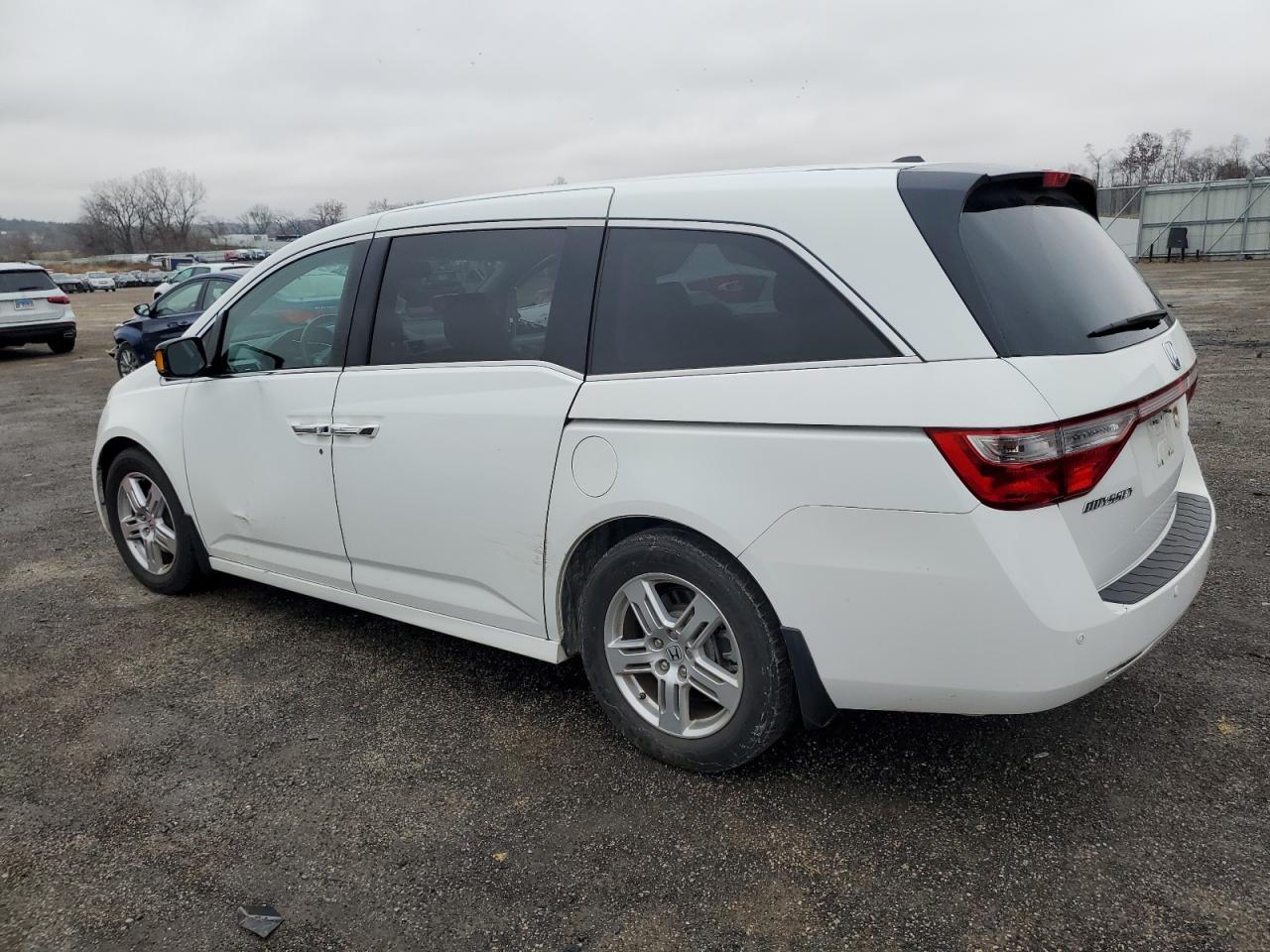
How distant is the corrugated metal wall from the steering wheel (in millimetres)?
33899

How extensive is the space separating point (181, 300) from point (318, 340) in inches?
430

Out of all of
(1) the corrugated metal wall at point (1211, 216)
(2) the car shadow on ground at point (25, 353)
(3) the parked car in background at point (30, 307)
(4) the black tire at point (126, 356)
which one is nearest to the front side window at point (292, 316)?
(4) the black tire at point (126, 356)

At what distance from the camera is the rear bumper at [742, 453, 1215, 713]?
2.36m

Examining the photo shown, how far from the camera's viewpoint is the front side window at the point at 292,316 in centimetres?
392

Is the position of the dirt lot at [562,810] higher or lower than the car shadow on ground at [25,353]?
lower

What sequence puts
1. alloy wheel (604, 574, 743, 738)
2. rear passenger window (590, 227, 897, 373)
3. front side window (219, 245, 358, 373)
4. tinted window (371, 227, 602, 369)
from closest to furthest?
rear passenger window (590, 227, 897, 373) → alloy wheel (604, 574, 743, 738) → tinted window (371, 227, 602, 369) → front side window (219, 245, 358, 373)

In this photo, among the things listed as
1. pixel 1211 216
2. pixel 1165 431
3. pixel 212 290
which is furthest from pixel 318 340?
pixel 1211 216

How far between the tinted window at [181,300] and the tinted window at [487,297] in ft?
35.7

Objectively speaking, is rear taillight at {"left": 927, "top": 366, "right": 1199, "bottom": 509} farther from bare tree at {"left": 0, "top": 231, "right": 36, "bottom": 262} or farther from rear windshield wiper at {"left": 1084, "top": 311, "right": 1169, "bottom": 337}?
bare tree at {"left": 0, "top": 231, "right": 36, "bottom": 262}

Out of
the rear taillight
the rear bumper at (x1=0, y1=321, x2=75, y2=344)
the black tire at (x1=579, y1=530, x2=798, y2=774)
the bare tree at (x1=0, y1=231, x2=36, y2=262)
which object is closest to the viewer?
the rear taillight

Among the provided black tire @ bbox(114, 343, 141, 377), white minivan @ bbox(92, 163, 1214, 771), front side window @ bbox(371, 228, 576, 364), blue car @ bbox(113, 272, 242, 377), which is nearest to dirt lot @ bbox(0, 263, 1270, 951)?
white minivan @ bbox(92, 163, 1214, 771)

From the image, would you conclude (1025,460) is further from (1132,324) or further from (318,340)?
(318,340)

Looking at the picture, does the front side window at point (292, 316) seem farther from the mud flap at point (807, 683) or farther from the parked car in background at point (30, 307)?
the parked car in background at point (30, 307)

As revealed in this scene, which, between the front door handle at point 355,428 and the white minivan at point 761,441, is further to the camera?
the front door handle at point 355,428
